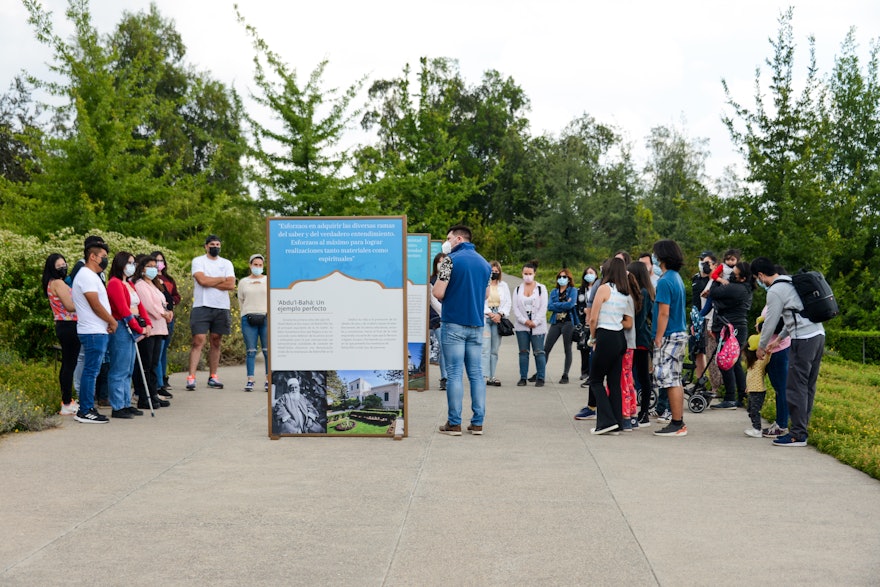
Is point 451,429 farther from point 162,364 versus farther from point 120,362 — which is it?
point 162,364

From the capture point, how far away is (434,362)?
53.6 ft

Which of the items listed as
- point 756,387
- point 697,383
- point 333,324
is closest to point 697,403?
point 697,383

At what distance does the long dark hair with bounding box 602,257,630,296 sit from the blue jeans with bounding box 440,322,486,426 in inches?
56.7

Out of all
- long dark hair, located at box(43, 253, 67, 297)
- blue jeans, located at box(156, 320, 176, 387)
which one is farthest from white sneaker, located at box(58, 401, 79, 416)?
blue jeans, located at box(156, 320, 176, 387)

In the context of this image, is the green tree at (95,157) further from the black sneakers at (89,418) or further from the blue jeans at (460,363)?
the blue jeans at (460,363)

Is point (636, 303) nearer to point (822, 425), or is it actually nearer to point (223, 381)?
point (822, 425)

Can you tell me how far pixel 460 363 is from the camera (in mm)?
9367

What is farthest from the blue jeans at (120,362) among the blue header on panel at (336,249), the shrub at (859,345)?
the shrub at (859,345)

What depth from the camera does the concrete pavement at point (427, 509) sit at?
4.84m

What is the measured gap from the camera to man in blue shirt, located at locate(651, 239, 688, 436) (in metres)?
9.44

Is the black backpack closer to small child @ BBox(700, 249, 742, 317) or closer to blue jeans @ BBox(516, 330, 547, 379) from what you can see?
small child @ BBox(700, 249, 742, 317)

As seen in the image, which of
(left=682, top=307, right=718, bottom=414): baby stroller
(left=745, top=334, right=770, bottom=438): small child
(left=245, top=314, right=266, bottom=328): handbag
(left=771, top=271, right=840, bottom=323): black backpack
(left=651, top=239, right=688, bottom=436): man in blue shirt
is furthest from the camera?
(left=245, top=314, right=266, bottom=328): handbag

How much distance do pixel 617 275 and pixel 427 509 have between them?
4.28m

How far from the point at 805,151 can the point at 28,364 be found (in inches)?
649
